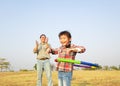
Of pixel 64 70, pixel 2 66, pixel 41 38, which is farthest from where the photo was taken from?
pixel 2 66

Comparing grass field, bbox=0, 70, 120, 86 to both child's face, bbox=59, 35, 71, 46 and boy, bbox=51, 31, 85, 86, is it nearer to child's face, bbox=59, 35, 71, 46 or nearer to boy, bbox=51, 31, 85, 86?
boy, bbox=51, 31, 85, 86

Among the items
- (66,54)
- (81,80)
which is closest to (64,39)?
(66,54)

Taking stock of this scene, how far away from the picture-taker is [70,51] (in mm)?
7266

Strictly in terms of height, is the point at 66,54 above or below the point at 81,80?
above

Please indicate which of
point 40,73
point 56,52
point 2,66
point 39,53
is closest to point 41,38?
point 39,53

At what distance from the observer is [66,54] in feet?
24.0

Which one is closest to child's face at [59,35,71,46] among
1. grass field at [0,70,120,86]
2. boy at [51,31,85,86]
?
boy at [51,31,85,86]

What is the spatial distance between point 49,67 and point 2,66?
60.3 metres

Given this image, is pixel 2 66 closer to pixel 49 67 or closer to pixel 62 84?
pixel 49 67

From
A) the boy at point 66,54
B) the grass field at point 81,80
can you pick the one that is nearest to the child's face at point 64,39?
the boy at point 66,54

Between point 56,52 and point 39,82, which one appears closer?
point 56,52

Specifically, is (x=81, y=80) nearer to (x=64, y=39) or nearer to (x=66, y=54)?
(x=66, y=54)

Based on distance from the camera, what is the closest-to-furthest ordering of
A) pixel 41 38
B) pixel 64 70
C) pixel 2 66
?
1. pixel 64 70
2. pixel 41 38
3. pixel 2 66

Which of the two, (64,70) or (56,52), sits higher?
(56,52)
